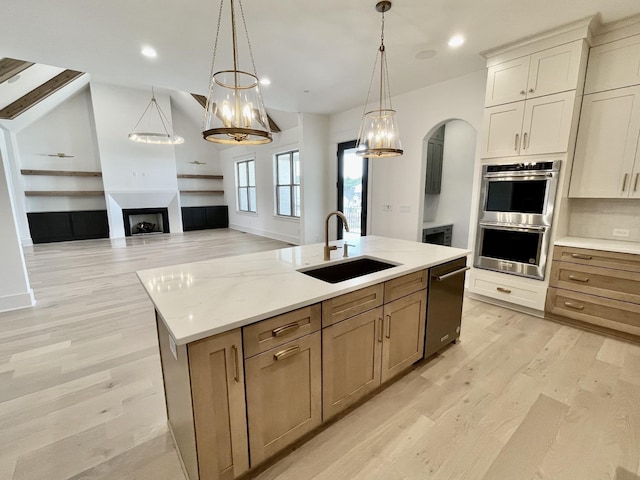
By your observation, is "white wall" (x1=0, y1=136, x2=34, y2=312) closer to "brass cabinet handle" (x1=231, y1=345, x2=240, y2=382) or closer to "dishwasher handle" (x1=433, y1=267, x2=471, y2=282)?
"brass cabinet handle" (x1=231, y1=345, x2=240, y2=382)

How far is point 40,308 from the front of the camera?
3348 mm

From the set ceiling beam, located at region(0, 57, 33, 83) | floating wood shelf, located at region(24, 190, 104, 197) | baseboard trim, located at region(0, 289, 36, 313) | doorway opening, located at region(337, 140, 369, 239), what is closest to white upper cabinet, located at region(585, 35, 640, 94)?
doorway opening, located at region(337, 140, 369, 239)

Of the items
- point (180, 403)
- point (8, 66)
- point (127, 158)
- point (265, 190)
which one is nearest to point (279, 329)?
point (180, 403)

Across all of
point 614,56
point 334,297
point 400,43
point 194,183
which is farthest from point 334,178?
point 194,183

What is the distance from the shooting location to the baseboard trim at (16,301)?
327cm

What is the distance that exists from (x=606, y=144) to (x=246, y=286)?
11.5 feet

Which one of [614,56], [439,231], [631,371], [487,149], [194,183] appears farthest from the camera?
[194,183]

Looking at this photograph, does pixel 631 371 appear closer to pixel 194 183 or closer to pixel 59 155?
pixel 194 183

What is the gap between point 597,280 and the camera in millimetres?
2656

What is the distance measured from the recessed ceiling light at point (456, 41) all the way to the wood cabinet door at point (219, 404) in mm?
3322

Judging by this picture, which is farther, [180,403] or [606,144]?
[606,144]

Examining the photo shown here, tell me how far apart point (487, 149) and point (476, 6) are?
4.55ft

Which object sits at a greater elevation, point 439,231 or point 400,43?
point 400,43

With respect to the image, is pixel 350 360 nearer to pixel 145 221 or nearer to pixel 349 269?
pixel 349 269
